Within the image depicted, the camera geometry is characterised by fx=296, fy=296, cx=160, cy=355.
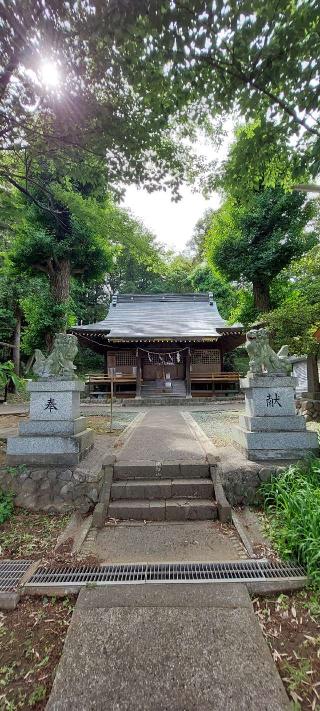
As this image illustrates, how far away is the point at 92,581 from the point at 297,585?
1.70 metres

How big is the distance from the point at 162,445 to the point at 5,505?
2504 millimetres

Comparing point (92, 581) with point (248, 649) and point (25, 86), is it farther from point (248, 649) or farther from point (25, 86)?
point (25, 86)

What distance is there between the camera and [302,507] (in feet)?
10.1

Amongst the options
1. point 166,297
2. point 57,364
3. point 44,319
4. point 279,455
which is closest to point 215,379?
point 44,319

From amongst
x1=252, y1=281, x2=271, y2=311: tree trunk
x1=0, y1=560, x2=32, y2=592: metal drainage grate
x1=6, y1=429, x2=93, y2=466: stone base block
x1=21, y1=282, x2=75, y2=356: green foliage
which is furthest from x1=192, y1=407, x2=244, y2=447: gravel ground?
x1=21, y1=282, x2=75, y2=356: green foliage

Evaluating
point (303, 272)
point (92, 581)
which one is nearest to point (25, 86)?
point (92, 581)

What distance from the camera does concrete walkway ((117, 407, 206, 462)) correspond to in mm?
4467

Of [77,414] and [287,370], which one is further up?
[287,370]

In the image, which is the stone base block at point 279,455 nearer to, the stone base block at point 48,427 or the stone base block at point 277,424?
the stone base block at point 277,424

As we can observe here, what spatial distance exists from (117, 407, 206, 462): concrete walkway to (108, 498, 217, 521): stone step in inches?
31.2

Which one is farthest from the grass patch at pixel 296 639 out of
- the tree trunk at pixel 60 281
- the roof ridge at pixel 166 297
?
the roof ridge at pixel 166 297

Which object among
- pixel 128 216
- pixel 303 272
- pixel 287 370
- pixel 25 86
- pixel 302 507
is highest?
pixel 128 216

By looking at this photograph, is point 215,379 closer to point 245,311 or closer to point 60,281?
point 245,311

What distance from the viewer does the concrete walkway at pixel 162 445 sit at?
14.7 feet
